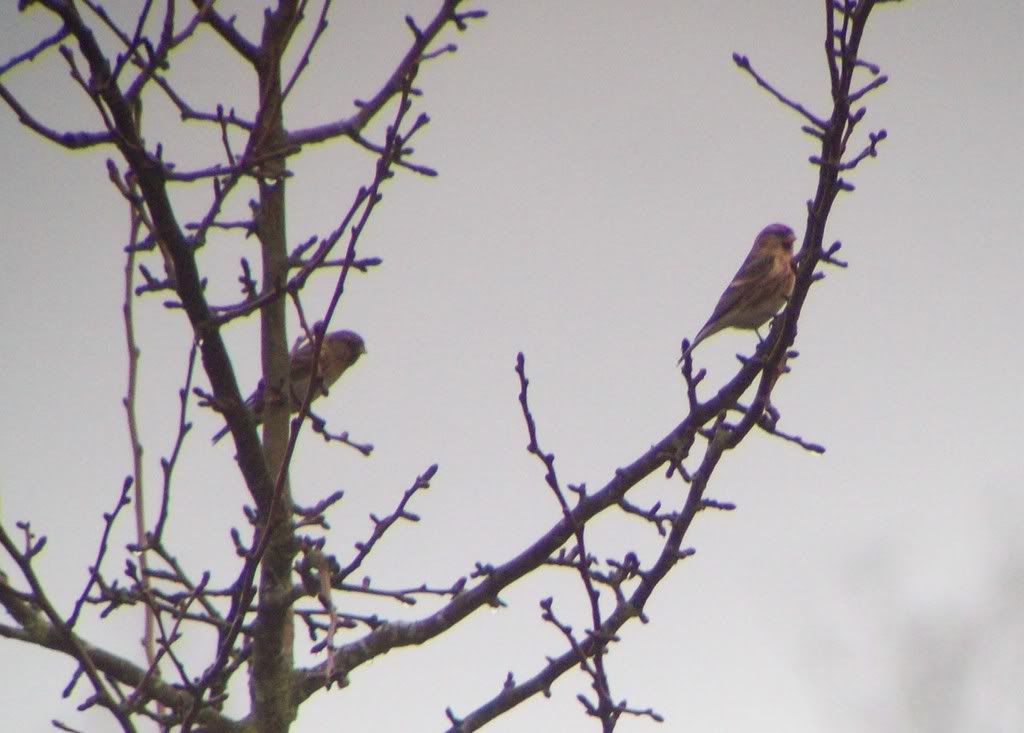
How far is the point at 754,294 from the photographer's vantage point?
8359 mm

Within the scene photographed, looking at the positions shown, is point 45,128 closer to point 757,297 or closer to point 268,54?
point 268,54

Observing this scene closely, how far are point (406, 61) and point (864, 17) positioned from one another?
1203 millimetres

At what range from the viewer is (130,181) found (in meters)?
3.19

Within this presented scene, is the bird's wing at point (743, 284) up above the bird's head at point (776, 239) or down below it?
below

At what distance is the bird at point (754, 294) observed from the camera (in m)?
8.29

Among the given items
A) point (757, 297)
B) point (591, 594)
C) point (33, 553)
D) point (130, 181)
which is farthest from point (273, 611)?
point (757, 297)

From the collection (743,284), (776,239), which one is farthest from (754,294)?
(776,239)

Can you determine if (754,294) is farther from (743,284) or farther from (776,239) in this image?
(776,239)

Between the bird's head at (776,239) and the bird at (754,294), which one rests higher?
the bird's head at (776,239)

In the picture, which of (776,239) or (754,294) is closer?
A: (754,294)

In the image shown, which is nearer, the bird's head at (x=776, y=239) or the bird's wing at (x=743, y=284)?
the bird's wing at (x=743, y=284)

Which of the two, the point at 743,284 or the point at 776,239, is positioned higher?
the point at 776,239

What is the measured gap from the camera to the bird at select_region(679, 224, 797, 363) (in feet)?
27.2

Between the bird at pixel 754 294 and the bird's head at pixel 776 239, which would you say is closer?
the bird at pixel 754 294
